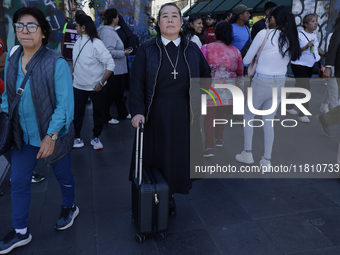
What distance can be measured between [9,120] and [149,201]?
1255 millimetres

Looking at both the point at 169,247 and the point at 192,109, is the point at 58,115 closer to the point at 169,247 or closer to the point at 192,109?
the point at 192,109

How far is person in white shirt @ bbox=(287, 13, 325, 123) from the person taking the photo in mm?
6156

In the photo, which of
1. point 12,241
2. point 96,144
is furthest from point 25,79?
point 96,144

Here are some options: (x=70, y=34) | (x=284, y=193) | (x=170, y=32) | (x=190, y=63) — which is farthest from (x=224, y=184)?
(x=70, y=34)

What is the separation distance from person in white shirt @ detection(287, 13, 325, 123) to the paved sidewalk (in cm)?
222

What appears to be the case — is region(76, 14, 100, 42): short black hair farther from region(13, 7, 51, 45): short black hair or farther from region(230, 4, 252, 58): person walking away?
region(230, 4, 252, 58): person walking away

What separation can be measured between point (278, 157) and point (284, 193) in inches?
45.2

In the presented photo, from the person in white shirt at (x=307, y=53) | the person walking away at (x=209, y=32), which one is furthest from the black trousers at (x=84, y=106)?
the person in white shirt at (x=307, y=53)

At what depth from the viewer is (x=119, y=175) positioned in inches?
167

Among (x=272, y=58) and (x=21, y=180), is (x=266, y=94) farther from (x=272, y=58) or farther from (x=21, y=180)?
(x=21, y=180)

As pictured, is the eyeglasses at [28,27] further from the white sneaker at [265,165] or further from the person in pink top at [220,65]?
the white sneaker at [265,165]

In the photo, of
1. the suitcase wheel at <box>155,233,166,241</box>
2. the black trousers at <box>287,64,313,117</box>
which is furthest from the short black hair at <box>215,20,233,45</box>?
the suitcase wheel at <box>155,233,166,241</box>

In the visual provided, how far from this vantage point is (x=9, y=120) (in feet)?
8.48

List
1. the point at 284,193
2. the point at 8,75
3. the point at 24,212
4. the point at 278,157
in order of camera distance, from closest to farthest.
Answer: the point at 8,75, the point at 24,212, the point at 284,193, the point at 278,157
